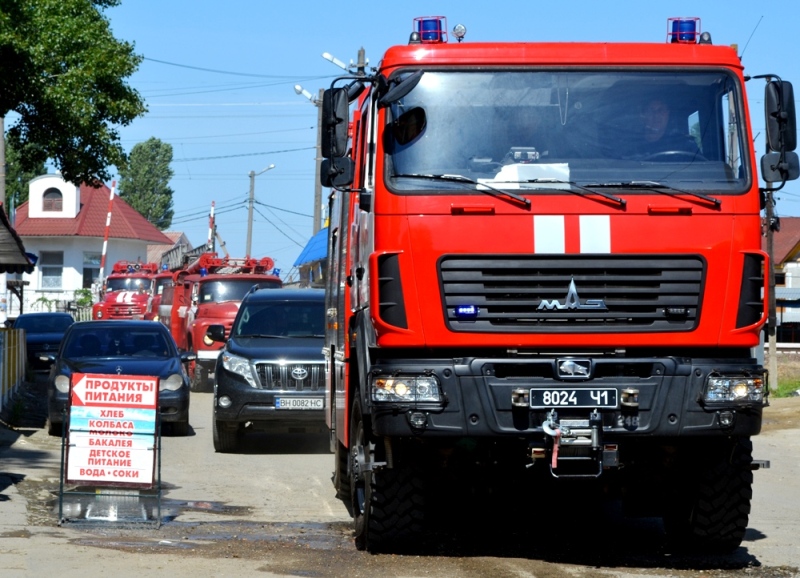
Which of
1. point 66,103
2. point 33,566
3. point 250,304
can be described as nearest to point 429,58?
point 33,566

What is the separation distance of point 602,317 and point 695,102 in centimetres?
155

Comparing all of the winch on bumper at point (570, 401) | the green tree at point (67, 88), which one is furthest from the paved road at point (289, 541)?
the green tree at point (67, 88)

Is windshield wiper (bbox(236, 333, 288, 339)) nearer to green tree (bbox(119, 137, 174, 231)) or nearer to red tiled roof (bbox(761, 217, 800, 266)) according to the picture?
red tiled roof (bbox(761, 217, 800, 266))

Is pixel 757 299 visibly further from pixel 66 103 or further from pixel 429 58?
pixel 66 103

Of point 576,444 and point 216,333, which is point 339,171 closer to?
point 576,444

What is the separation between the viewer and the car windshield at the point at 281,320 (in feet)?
54.1

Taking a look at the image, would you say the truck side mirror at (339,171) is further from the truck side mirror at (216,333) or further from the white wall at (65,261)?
the white wall at (65,261)

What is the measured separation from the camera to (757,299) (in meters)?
8.19

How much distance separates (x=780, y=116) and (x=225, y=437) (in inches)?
338

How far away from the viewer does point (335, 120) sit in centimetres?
833

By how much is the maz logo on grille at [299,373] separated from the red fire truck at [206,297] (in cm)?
950

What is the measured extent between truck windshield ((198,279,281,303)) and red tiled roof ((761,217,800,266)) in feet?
146

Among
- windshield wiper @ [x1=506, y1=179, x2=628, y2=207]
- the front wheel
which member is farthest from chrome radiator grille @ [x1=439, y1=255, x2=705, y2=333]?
the front wheel

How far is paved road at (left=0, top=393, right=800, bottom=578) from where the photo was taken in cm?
821
